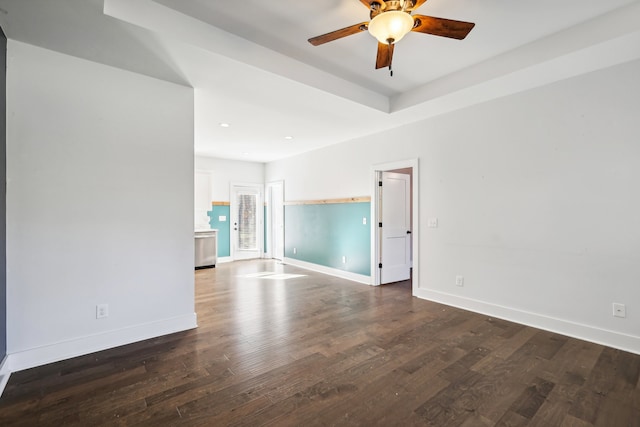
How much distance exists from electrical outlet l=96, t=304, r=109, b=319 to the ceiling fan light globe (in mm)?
3121

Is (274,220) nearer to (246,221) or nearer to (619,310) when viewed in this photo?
(246,221)

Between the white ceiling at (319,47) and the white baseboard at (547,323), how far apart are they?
7.92ft

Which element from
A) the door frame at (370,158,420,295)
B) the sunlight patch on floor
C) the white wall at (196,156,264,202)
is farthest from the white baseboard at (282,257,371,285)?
the white wall at (196,156,264,202)

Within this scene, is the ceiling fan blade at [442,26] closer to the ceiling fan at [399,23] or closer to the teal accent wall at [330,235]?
the ceiling fan at [399,23]

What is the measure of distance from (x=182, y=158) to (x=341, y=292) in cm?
286

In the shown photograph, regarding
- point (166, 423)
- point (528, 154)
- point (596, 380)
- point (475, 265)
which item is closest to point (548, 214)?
point (528, 154)

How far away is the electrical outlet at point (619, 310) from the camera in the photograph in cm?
260

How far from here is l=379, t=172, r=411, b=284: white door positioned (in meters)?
4.92

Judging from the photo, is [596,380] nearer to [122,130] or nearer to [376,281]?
[376,281]

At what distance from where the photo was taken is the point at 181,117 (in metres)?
3.02

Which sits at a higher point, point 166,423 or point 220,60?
point 220,60

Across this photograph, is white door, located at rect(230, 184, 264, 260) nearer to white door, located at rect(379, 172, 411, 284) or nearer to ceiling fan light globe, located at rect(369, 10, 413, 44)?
white door, located at rect(379, 172, 411, 284)

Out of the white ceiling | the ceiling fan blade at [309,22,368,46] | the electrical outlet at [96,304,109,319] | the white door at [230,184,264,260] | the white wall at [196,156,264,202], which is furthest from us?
the white door at [230,184,264,260]

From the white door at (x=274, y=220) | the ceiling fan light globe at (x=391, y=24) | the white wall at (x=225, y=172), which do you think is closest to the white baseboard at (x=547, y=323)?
the ceiling fan light globe at (x=391, y=24)
